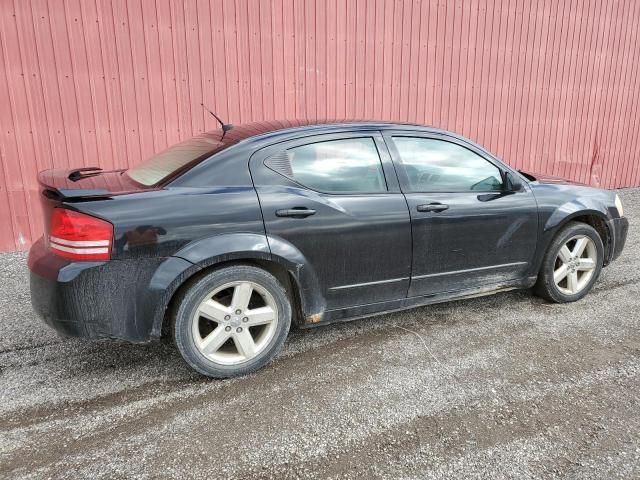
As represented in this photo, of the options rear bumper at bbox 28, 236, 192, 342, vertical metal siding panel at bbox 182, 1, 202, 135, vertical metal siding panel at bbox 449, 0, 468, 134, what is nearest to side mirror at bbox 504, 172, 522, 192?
rear bumper at bbox 28, 236, 192, 342

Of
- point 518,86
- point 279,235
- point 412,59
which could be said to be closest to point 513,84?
point 518,86

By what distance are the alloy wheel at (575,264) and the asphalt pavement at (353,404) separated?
0.30 metres

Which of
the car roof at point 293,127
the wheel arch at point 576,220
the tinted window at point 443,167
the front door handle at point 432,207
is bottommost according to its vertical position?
the wheel arch at point 576,220

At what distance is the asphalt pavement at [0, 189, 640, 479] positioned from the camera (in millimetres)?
2051

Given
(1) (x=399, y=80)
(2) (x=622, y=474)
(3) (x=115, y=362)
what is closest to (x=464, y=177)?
(2) (x=622, y=474)

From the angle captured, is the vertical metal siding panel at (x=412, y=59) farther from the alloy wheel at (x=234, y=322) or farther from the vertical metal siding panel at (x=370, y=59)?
the alloy wheel at (x=234, y=322)

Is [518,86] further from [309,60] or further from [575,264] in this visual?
[575,264]

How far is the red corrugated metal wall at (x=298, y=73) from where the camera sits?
4.97 m

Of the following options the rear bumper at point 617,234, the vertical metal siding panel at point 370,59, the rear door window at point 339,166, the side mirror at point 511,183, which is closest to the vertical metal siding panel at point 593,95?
the vertical metal siding panel at point 370,59

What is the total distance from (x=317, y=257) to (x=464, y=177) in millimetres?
1315

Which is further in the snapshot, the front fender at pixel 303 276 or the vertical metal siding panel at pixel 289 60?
the vertical metal siding panel at pixel 289 60

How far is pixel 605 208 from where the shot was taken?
12.5 feet

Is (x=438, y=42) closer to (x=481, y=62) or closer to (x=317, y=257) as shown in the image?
(x=481, y=62)

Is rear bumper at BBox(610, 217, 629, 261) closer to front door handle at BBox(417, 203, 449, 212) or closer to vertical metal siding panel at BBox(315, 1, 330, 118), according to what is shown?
front door handle at BBox(417, 203, 449, 212)
